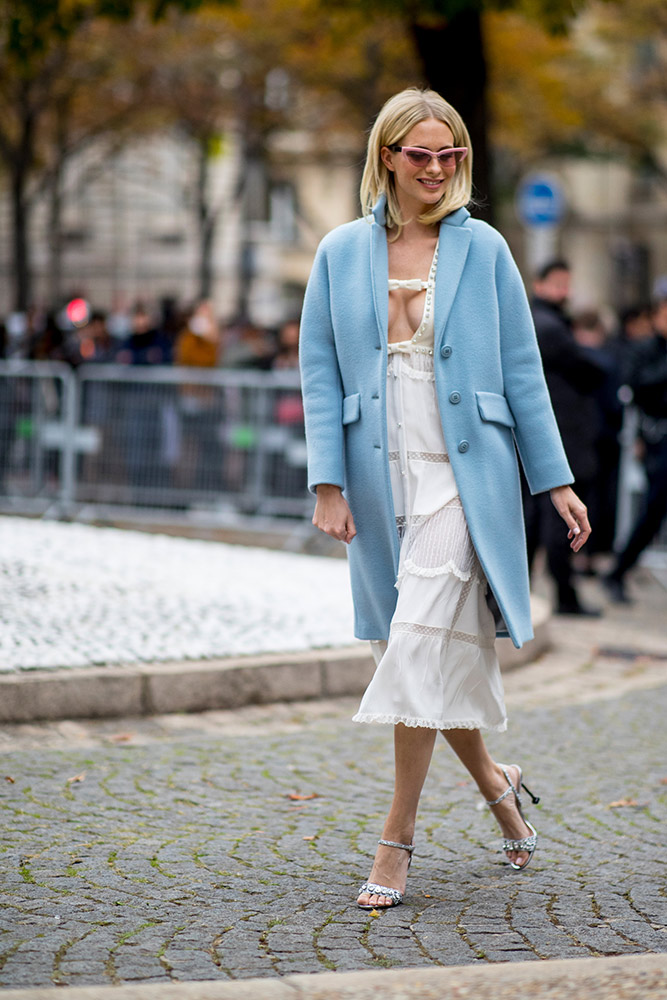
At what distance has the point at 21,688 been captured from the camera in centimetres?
612

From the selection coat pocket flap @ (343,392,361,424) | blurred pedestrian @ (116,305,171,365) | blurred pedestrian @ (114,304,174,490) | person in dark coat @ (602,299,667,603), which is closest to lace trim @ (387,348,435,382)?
coat pocket flap @ (343,392,361,424)

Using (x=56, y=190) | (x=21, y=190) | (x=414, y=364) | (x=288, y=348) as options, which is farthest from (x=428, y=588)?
(x=56, y=190)

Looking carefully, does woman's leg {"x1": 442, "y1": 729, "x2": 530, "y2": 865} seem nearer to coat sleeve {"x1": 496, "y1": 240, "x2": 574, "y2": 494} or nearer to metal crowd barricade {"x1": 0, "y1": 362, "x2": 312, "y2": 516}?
coat sleeve {"x1": 496, "y1": 240, "x2": 574, "y2": 494}

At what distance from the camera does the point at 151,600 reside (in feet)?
26.0

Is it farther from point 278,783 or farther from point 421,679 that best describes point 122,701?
point 421,679

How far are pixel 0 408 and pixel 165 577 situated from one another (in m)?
4.57

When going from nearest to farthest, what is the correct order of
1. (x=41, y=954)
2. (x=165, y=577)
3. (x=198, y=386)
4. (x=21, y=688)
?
(x=41, y=954) < (x=21, y=688) < (x=165, y=577) < (x=198, y=386)

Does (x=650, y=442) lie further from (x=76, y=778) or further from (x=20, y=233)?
(x=20, y=233)

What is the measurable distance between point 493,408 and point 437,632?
1.98ft

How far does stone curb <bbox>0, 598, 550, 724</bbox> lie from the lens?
6.18m

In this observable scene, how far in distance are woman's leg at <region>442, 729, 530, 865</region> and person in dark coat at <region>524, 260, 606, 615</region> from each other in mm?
4986

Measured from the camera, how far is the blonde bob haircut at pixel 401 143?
418cm

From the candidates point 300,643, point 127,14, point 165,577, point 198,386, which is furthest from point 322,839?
point 127,14

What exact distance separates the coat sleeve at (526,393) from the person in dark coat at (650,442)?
6131 mm
